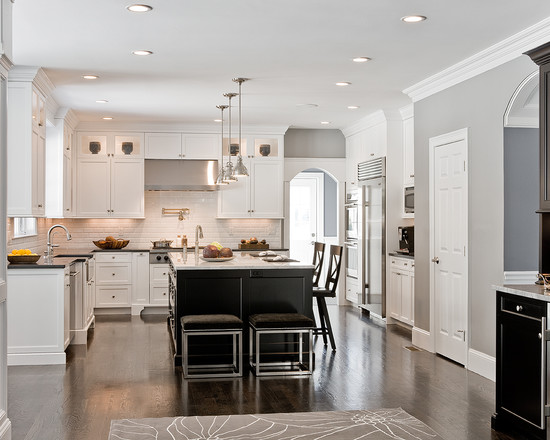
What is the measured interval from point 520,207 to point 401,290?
9.80 ft

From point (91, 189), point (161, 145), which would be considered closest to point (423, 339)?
point (161, 145)

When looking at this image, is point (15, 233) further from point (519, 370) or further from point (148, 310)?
point (519, 370)

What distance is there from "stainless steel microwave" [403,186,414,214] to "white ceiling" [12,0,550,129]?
1.08 meters

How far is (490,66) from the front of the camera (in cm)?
571

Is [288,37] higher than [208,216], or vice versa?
[288,37]

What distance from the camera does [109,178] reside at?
9766 millimetres

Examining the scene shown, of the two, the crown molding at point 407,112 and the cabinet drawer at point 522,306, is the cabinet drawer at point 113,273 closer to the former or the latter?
the crown molding at point 407,112

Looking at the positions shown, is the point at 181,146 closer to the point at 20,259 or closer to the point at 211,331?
the point at 20,259

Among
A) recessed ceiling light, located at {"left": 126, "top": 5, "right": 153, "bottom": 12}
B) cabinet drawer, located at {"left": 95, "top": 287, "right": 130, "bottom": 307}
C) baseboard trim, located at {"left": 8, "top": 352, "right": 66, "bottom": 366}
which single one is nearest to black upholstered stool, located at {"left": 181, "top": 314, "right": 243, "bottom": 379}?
baseboard trim, located at {"left": 8, "top": 352, "right": 66, "bottom": 366}

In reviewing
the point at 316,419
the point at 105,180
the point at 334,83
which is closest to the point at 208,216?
the point at 105,180

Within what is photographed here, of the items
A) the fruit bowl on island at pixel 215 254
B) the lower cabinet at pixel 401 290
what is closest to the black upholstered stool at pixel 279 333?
the fruit bowl on island at pixel 215 254

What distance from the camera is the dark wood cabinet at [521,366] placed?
3861 mm

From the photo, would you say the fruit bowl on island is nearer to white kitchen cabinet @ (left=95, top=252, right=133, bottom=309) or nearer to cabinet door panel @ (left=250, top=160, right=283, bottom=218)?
white kitchen cabinet @ (left=95, top=252, right=133, bottom=309)

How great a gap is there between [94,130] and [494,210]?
6198 millimetres
